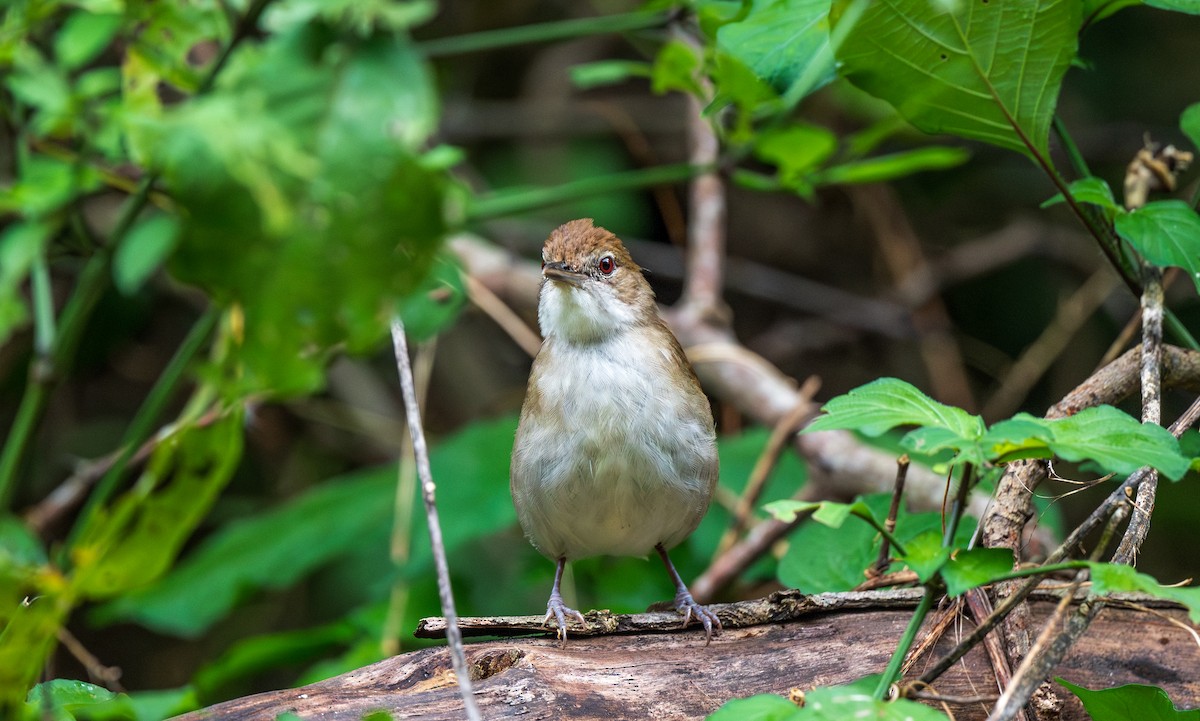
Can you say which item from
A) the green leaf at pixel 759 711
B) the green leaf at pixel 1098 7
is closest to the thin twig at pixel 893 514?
the green leaf at pixel 759 711

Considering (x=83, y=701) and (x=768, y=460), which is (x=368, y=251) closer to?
(x=83, y=701)

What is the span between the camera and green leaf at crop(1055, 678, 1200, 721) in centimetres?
203

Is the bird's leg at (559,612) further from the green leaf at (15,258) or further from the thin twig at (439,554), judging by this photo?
the green leaf at (15,258)

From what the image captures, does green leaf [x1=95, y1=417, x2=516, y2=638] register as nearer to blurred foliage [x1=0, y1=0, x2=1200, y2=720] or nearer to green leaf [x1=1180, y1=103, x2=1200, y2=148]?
blurred foliage [x1=0, y1=0, x2=1200, y2=720]

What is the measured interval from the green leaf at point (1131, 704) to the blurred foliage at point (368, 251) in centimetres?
49

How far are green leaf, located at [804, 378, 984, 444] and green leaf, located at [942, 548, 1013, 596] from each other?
225mm

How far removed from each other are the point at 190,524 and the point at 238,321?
2.60 meters

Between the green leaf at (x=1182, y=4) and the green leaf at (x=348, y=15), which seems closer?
the green leaf at (x=348, y=15)

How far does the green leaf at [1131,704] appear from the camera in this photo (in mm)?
2033

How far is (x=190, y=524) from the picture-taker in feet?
4.60

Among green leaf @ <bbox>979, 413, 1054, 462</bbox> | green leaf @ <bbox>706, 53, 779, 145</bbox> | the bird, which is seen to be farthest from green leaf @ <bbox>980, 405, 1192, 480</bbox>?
the bird

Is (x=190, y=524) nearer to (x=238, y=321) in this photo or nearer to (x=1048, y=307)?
(x=238, y=321)

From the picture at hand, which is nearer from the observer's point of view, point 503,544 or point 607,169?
point 503,544

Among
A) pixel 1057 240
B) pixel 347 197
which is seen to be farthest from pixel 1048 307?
pixel 347 197
